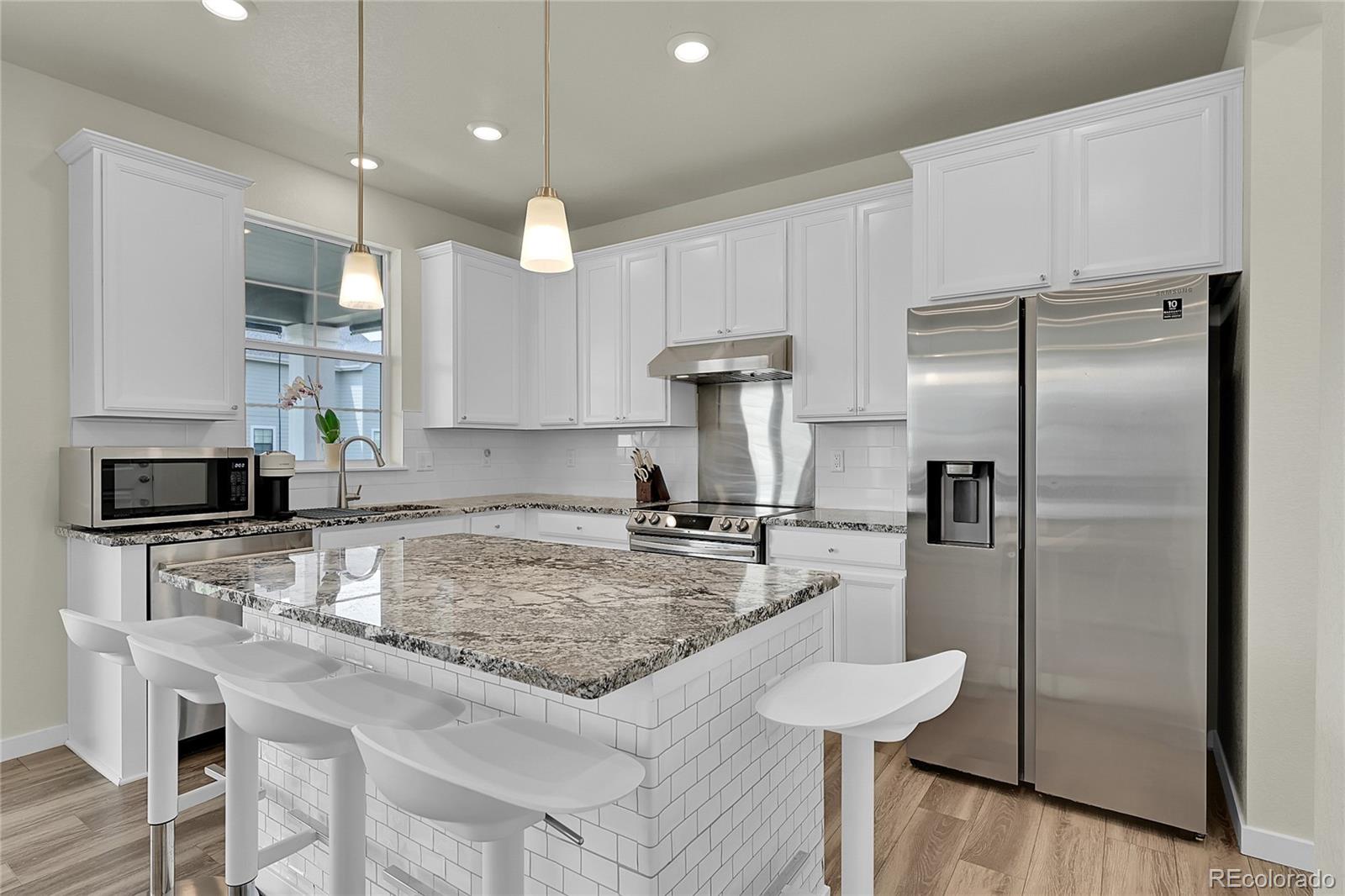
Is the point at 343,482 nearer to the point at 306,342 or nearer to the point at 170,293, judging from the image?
the point at 306,342

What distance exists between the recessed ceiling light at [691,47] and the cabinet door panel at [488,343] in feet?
6.78

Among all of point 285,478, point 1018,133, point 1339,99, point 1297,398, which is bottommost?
point 285,478

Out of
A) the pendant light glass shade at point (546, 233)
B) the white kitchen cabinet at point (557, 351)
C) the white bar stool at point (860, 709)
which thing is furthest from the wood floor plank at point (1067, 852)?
the white kitchen cabinet at point (557, 351)

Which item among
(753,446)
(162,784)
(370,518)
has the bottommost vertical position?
(162,784)

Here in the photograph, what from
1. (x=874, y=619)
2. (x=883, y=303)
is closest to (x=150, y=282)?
(x=883, y=303)

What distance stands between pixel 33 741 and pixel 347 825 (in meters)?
2.53

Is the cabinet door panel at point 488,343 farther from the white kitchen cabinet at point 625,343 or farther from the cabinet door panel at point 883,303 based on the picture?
the cabinet door panel at point 883,303

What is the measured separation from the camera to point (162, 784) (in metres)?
1.79

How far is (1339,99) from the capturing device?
124 cm

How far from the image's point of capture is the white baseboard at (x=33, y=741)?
2.86m

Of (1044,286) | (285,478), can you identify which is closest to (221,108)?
(285,478)

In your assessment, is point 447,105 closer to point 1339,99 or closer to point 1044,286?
point 1044,286

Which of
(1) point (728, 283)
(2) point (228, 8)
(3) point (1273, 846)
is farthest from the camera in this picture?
(1) point (728, 283)

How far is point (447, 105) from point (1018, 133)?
2.43 metres
